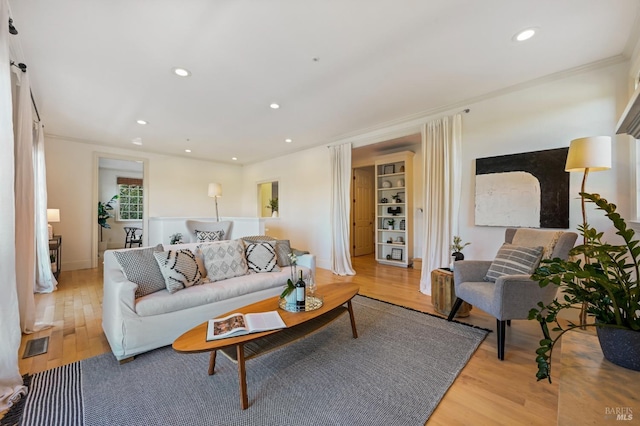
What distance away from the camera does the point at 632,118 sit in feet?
2.99

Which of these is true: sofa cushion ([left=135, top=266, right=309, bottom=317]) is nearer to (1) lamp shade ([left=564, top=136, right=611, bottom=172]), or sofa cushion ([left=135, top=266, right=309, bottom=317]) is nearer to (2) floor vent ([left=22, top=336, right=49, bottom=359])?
(2) floor vent ([left=22, top=336, right=49, bottom=359])

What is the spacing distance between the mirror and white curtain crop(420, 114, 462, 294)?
4139 mm

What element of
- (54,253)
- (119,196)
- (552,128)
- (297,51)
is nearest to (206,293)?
(297,51)

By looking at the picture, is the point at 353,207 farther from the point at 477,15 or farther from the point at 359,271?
the point at 477,15

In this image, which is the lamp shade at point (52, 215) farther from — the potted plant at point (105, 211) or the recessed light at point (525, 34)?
the recessed light at point (525, 34)

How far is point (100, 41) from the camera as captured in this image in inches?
89.1

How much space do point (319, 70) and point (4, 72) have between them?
2303 mm

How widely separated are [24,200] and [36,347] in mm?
1246

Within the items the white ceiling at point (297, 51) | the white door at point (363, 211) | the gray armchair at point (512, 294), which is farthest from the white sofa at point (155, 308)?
the white door at point (363, 211)

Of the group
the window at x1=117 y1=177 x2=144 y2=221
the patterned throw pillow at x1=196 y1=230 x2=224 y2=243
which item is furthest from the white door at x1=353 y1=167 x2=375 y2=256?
the window at x1=117 y1=177 x2=144 y2=221

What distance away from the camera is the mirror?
7092mm

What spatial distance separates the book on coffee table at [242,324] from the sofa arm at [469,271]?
1.76 m

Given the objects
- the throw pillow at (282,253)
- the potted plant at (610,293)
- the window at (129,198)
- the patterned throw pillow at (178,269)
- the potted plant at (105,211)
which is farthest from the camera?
the window at (129,198)

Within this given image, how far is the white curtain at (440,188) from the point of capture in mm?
3549
